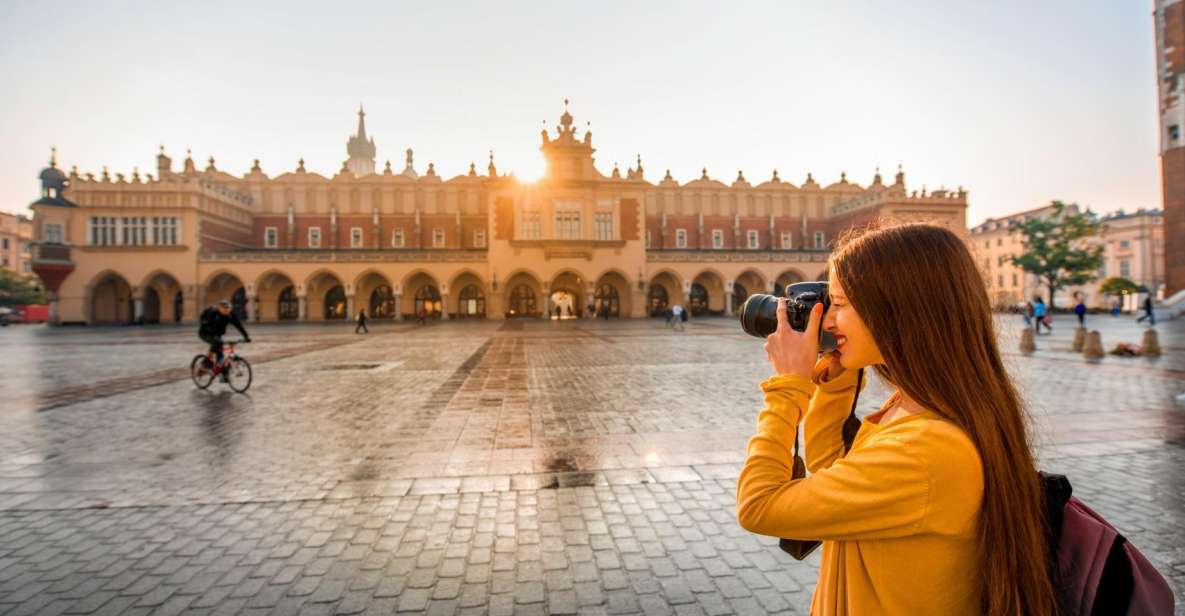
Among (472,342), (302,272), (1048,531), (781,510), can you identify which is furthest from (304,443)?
(302,272)

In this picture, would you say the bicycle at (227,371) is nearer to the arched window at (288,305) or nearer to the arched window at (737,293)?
the arched window at (288,305)

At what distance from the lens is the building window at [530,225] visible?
3866 cm

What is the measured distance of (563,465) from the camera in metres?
5.24

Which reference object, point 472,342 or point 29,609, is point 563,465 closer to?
point 29,609

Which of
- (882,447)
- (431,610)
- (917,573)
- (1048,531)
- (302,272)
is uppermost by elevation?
(302,272)

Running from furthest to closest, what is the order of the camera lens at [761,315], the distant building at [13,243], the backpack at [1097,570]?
1. the distant building at [13,243]
2. the camera lens at [761,315]
3. the backpack at [1097,570]

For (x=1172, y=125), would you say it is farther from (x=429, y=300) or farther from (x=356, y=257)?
(x=356, y=257)

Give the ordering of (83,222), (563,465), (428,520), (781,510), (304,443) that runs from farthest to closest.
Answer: (83,222) < (304,443) < (563,465) < (428,520) < (781,510)

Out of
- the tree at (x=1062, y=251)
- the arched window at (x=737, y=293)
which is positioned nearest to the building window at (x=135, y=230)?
the arched window at (x=737, y=293)

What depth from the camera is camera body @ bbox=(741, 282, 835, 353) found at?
1.38m

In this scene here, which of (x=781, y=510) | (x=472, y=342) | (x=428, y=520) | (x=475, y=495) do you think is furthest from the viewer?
(x=472, y=342)

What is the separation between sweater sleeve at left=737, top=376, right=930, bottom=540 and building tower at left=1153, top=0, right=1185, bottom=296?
36982 mm

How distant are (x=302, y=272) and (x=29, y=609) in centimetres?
3776

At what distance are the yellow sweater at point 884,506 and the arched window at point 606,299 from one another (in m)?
40.5
